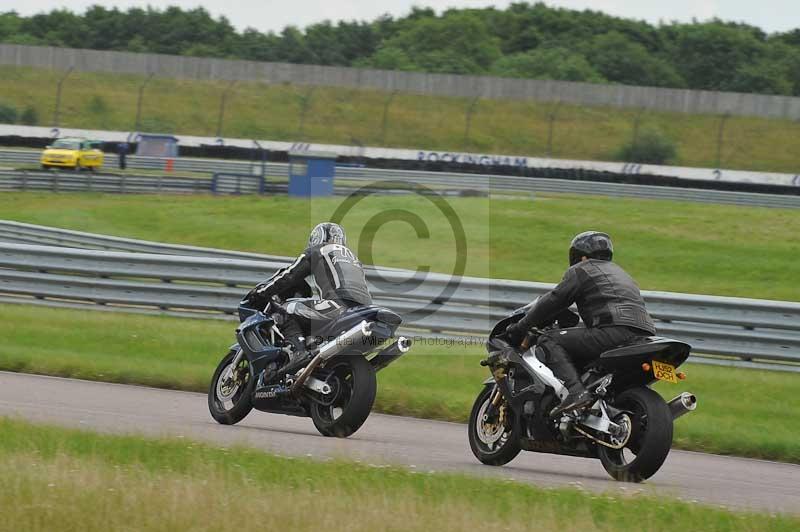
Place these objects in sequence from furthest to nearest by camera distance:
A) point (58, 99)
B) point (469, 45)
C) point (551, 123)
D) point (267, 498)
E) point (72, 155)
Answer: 1. point (469, 45)
2. point (551, 123)
3. point (58, 99)
4. point (72, 155)
5. point (267, 498)

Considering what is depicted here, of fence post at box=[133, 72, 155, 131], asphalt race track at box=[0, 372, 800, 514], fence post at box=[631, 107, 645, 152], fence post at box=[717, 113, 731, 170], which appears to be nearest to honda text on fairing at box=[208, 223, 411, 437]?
asphalt race track at box=[0, 372, 800, 514]

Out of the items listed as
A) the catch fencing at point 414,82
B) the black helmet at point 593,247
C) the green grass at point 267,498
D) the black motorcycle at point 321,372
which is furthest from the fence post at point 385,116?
the green grass at point 267,498

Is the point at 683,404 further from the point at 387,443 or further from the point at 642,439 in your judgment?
the point at 387,443

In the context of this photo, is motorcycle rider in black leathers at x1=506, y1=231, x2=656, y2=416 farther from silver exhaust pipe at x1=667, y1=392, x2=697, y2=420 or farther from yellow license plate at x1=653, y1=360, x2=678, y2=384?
silver exhaust pipe at x1=667, y1=392, x2=697, y2=420

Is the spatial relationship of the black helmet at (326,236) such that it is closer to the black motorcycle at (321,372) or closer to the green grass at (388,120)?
the black motorcycle at (321,372)

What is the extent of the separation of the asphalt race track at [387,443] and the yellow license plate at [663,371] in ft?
2.29

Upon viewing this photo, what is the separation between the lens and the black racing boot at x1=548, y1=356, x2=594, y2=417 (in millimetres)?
8031

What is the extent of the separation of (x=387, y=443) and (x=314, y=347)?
0.96 m

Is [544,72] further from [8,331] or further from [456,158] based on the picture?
[8,331]

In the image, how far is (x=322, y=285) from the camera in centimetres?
970

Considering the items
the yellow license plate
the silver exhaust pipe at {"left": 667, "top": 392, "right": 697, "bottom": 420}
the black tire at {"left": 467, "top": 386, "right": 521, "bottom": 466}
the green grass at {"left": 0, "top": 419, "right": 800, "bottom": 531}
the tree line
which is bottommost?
the black tire at {"left": 467, "top": 386, "right": 521, "bottom": 466}

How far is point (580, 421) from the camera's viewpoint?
8.11m

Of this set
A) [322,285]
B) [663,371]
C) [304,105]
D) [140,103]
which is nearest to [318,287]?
[322,285]

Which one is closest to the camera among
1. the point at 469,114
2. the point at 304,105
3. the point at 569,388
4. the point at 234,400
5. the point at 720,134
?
the point at 569,388
